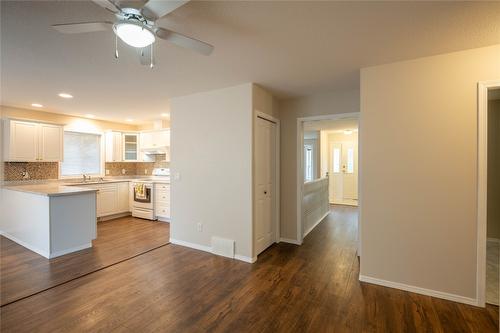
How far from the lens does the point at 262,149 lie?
3.60 metres

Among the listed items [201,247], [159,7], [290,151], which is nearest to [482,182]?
[290,151]

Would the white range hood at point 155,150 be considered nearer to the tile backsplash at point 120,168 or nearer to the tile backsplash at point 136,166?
the tile backsplash at point 136,166

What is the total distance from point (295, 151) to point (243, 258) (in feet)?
6.30

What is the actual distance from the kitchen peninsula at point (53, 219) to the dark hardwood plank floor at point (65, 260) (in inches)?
5.3

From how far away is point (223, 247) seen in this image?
347cm

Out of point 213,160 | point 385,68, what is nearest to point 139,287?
point 213,160

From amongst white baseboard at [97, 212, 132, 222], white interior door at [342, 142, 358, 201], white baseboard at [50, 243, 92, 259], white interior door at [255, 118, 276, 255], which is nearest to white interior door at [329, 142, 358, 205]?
white interior door at [342, 142, 358, 201]

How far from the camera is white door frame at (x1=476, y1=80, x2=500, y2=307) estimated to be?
2268 mm

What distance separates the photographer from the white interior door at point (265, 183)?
11.3ft

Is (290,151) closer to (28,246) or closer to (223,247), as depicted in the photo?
(223,247)

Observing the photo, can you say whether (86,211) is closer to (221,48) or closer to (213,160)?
(213,160)

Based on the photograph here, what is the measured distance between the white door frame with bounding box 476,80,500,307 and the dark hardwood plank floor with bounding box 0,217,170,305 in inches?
163

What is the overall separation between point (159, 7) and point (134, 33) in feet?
0.85

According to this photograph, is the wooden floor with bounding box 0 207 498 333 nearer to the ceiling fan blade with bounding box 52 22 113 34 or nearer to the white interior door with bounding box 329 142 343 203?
the ceiling fan blade with bounding box 52 22 113 34
